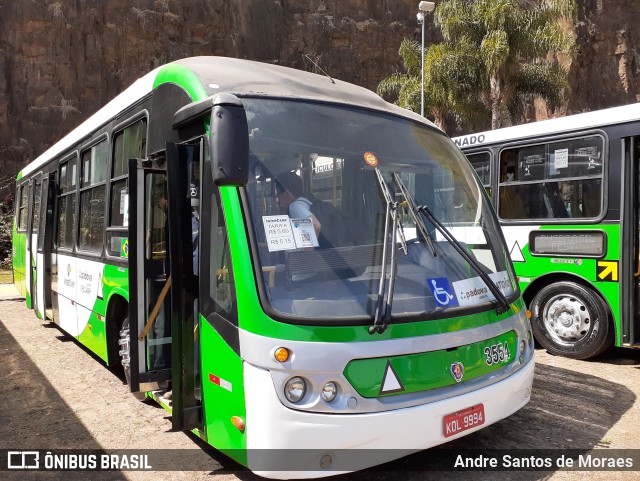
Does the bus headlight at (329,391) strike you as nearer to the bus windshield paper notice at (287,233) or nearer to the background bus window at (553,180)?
the bus windshield paper notice at (287,233)

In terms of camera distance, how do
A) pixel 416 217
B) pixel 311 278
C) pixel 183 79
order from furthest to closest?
pixel 183 79 < pixel 416 217 < pixel 311 278

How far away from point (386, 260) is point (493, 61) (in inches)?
833

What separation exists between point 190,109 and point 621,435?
4049 mm

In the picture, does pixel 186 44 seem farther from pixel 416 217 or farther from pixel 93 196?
pixel 416 217

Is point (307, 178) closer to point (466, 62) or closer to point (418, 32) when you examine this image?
point (466, 62)

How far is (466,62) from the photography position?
23.4 metres

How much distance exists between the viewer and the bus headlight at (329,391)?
3074mm

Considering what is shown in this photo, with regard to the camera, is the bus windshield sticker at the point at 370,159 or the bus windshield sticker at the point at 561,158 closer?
the bus windshield sticker at the point at 370,159

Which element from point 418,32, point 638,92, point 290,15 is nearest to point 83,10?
point 290,15

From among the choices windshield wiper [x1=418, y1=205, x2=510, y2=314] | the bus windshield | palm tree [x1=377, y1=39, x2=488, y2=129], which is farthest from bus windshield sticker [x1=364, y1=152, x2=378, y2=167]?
palm tree [x1=377, y1=39, x2=488, y2=129]

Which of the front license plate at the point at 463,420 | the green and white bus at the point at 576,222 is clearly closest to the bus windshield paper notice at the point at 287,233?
the front license plate at the point at 463,420

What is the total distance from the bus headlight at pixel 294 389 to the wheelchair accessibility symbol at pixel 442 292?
40.7 inches

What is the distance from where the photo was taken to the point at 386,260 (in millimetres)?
3414

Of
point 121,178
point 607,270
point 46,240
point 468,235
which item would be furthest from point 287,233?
point 46,240
